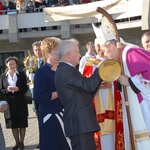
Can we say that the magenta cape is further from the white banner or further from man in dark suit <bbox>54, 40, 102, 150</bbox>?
the white banner

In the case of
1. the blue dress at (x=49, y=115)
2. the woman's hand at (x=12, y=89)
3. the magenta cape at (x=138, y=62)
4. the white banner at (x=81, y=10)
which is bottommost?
the blue dress at (x=49, y=115)

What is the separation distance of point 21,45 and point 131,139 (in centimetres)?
1872

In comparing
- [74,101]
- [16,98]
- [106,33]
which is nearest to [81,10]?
[16,98]

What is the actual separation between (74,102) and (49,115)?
825mm

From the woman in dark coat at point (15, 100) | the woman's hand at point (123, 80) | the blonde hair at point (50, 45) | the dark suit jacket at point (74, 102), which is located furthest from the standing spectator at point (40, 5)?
the dark suit jacket at point (74, 102)

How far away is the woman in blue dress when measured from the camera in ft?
15.7

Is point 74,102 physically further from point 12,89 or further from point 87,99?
point 12,89

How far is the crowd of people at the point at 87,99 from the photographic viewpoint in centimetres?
411

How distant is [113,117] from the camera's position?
560 centimetres

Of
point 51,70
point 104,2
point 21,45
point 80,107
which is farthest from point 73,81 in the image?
point 21,45

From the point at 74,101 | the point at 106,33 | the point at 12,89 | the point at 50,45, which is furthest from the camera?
the point at 12,89

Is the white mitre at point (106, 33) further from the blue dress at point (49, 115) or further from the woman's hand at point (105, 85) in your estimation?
the blue dress at point (49, 115)

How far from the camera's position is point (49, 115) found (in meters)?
4.87

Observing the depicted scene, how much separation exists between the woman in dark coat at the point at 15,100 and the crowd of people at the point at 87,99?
2.37 m
